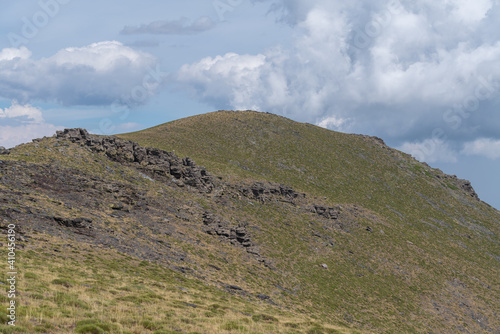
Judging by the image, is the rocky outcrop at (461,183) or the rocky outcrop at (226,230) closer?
the rocky outcrop at (226,230)

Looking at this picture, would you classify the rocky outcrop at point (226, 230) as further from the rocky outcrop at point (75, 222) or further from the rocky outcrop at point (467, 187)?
the rocky outcrop at point (467, 187)

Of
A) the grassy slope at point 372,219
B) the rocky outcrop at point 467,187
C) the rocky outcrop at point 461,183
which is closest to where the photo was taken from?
the grassy slope at point 372,219

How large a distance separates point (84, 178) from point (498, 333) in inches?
2586

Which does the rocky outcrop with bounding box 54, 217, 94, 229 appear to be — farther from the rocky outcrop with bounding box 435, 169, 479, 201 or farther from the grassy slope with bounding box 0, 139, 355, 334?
the rocky outcrop with bounding box 435, 169, 479, 201

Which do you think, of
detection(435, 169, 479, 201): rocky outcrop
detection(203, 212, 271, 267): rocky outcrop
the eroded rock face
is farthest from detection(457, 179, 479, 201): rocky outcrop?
detection(203, 212, 271, 267): rocky outcrop

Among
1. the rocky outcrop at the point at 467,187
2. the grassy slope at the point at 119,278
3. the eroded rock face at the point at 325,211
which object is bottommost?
the grassy slope at the point at 119,278

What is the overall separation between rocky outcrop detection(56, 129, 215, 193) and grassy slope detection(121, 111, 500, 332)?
10.4 metres

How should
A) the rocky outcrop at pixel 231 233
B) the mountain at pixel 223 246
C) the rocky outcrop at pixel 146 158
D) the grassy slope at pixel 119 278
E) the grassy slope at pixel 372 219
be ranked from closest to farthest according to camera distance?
the grassy slope at pixel 119 278 → the mountain at pixel 223 246 → the rocky outcrop at pixel 231 233 → the grassy slope at pixel 372 219 → the rocky outcrop at pixel 146 158

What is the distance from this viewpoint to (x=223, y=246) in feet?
150

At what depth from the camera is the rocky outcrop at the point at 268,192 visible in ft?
216

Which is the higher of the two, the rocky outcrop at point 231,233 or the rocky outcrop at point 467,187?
the rocky outcrop at point 467,187

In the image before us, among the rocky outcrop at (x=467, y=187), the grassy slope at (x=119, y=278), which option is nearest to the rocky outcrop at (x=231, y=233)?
the grassy slope at (x=119, y=278)

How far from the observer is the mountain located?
2244 cm

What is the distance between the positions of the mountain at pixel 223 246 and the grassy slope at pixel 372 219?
1.26 ft
